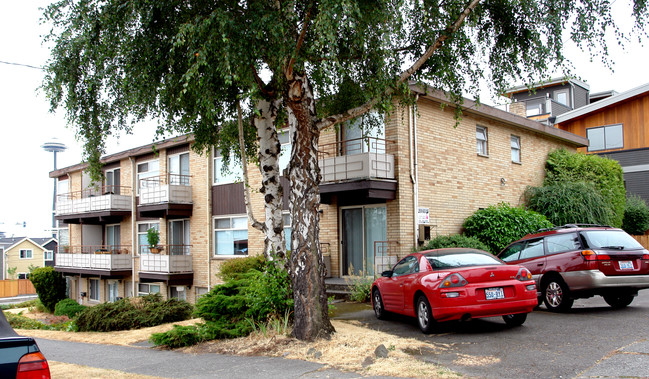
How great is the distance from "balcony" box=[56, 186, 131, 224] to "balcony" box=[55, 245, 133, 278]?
1484 mm

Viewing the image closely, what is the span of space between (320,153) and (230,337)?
331 inches

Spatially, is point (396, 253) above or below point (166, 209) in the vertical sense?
below

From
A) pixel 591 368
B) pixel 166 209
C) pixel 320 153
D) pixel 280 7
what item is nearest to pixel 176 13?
Answer: pixel 280 7

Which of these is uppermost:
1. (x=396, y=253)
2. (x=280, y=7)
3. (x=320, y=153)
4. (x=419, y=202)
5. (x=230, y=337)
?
(x=280, y=7)

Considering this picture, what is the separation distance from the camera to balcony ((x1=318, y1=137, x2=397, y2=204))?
15344 mm

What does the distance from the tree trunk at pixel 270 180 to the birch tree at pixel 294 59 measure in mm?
27

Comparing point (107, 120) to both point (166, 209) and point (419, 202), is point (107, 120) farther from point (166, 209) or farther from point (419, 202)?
point (166, 209)

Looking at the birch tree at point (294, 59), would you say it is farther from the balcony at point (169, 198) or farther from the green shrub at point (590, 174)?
the green shrub at point (590, 174)

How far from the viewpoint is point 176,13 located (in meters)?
10.5

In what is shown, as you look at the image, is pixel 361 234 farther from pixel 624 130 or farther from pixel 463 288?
pixel 624 130

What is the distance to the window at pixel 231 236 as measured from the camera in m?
21.0

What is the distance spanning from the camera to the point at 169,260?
73.9 feet

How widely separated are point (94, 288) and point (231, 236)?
44.1ft

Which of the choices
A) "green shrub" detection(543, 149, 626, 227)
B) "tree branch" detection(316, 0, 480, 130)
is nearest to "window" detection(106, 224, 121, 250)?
"green shrub" detection(543, 149, 626, 227)
